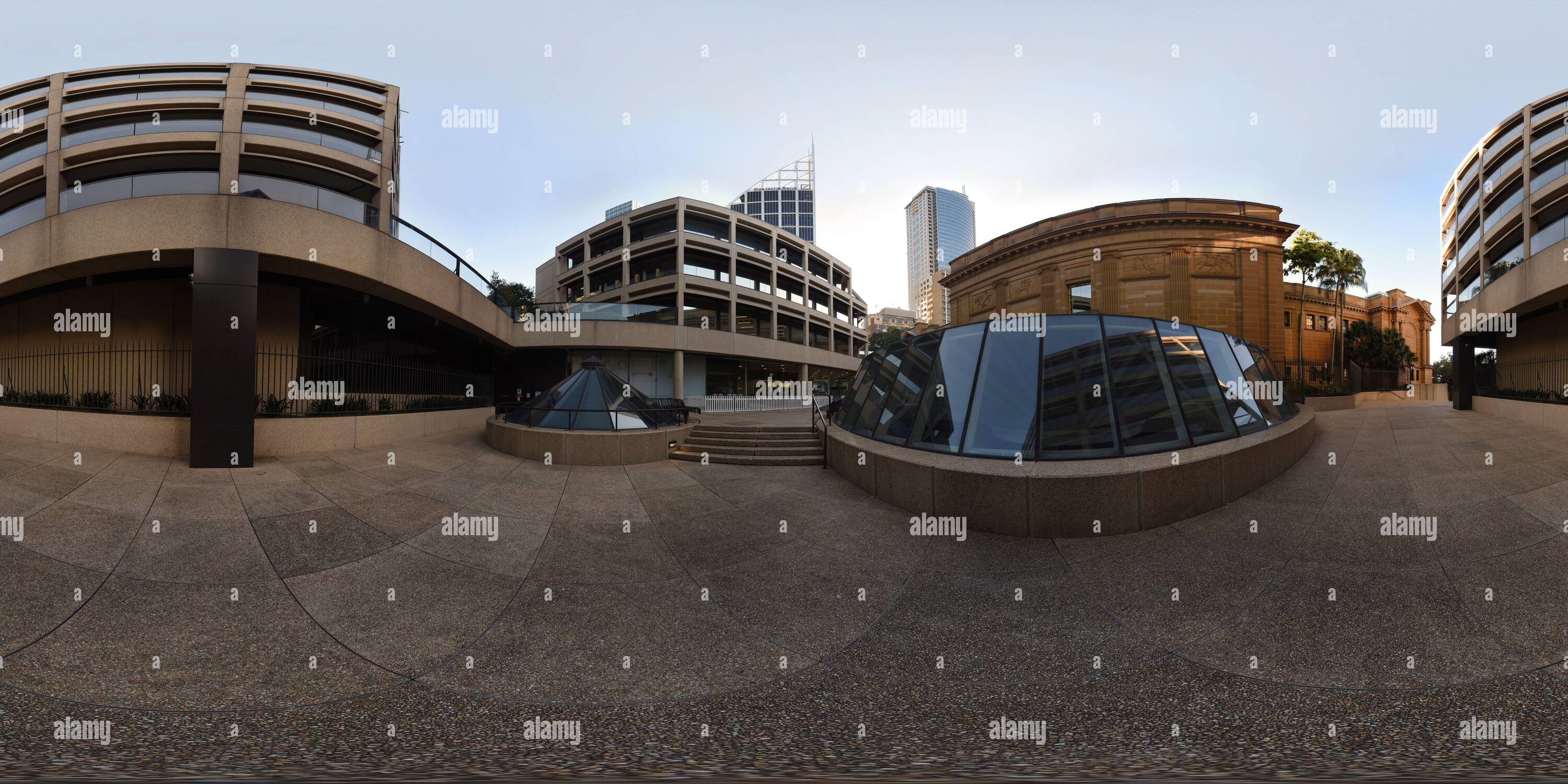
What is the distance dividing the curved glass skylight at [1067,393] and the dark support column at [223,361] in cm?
1106

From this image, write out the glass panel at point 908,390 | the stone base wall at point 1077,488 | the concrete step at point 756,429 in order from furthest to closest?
the concrete step at point 756,429 < the glass panel at point 908,390 < the stone base wall at point 1077,488

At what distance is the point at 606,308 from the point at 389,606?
87.6 ft

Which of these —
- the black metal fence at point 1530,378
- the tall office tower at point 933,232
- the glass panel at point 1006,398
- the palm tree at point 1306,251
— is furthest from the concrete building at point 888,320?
the glass panel at point 1006,398

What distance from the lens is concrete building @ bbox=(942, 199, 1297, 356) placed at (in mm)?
30719

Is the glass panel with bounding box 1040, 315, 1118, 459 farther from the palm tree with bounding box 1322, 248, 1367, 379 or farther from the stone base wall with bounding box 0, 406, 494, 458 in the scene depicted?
the palm tree with bounding box 1322, 248, 1367, 379

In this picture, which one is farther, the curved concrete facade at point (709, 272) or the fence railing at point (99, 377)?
the curved concrete facade at point (709, 272)

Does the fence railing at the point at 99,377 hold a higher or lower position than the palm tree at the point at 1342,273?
lower

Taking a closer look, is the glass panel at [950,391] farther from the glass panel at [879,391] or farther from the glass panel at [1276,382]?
the glass panel at [1276,382]

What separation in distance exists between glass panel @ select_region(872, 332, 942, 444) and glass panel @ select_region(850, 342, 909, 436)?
0.53ft

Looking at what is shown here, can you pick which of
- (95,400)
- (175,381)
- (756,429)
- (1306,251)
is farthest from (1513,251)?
(95,400)

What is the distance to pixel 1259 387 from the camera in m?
10.9

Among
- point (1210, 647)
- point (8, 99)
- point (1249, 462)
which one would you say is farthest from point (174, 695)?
point (8, 99)

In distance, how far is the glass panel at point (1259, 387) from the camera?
10289 millimetres

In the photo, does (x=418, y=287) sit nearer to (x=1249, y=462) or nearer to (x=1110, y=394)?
(x=1110, y=394)
